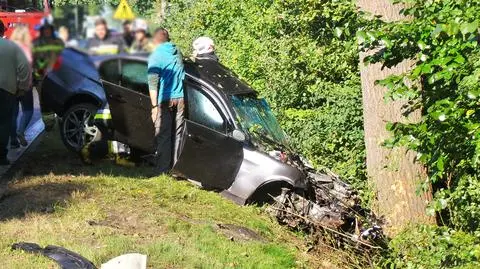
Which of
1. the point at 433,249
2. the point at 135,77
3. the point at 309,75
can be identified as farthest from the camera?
the point at 309,75

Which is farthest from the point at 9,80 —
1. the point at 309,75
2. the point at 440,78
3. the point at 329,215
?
the point at 440,78

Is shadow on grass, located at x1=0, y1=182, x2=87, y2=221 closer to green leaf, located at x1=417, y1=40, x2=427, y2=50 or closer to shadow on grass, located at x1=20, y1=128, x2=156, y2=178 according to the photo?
shadow on grass, located at x1=20, y1=128, x2=156, y2=178

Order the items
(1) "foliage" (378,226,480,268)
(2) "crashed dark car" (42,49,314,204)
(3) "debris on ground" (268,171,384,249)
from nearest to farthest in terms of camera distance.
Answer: (1) "foliage" (378,226,480,268) < (3) "debris on ground" (268,171,384,249) < (2) "crashed dark car" (42,49,314,204)

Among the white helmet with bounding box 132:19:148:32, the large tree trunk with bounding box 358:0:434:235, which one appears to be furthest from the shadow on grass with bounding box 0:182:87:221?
the large tree trunk with bounding box 358:0:434:235

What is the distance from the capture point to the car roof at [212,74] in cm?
963

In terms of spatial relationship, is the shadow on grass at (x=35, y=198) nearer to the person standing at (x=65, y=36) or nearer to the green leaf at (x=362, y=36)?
the person standing at (x=65, y=36)

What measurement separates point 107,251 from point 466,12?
3.54 m

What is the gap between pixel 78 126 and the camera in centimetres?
1053

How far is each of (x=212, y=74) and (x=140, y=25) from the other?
4.13 feet

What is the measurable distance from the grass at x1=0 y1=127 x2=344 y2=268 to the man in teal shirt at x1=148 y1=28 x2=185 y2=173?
41 cm

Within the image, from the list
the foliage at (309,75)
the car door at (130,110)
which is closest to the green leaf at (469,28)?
the foliage at (309,75)

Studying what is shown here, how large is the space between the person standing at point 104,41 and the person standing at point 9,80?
0.91m

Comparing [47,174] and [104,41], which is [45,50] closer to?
[104,41]

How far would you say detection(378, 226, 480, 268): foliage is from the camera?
6.11 metres
